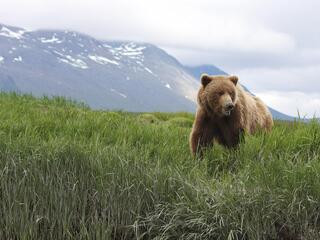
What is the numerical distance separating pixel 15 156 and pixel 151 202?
1490 mm

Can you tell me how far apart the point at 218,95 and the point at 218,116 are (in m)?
0.30

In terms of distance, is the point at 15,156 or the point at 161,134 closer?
Answer: the point at 15,156

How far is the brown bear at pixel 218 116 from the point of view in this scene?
7473 millimetres

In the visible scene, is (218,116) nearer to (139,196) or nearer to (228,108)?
(228,108)

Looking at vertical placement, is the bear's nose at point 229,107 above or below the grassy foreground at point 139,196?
above

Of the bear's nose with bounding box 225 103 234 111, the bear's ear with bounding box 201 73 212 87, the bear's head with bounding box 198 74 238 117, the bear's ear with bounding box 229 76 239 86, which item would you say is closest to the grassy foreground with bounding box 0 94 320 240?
the bear's nose with bounding box 225 103 234 111

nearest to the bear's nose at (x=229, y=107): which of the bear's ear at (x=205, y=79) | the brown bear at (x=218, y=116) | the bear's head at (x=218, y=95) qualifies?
the bear's head at (x=218, y=95)

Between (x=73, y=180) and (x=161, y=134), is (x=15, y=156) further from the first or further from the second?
(x=161, y=134)

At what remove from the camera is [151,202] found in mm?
5391

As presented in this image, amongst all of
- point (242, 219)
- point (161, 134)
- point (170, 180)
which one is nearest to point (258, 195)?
point (242, 219)

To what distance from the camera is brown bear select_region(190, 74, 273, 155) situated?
24.5 feet

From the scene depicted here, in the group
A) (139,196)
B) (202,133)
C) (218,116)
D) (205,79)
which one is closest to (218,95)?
(218,116)

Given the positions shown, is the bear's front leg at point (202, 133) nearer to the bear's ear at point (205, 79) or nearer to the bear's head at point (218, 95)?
the bear's head at point (218, 95)

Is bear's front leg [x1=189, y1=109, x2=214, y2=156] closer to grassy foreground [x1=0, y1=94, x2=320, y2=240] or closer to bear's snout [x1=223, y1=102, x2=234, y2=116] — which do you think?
bear's snout [x1=223, y1=102, x2=234, y2=116]
